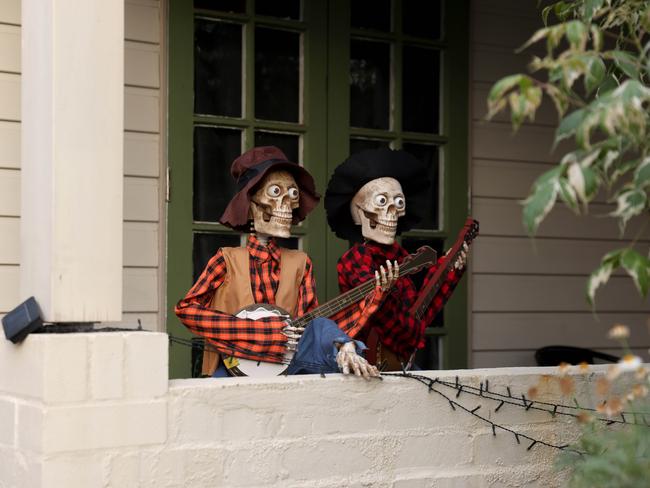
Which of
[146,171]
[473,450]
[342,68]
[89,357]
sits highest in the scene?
[342,68]

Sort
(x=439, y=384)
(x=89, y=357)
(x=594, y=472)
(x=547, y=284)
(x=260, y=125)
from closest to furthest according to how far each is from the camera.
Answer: (x=594, y=472)
(x=89, y=357)
(x=439, y=384)
(x=260, y=125)
(x=547, y=284)

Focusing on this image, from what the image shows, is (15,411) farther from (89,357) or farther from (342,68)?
(342,68)

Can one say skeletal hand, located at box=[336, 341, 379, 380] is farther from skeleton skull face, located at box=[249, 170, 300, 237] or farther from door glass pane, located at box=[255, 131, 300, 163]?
door glass pane, located at box=[255, 131, 300, 163]

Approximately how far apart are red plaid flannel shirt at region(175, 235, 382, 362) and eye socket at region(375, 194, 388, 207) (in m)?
0.38

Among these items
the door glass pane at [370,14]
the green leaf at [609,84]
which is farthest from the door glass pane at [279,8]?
the green leaf at [609,84]

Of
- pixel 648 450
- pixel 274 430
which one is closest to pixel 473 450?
pixel 274 430

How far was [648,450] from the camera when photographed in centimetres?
301

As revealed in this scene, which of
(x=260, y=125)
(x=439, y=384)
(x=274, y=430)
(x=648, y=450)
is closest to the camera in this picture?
(x=648, y=450)

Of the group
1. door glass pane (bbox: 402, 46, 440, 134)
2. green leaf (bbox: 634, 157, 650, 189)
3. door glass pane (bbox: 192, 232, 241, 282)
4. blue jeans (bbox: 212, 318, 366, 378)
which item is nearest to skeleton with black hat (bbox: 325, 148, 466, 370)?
blue jeans (bbox: 212, 318, 366, 378)

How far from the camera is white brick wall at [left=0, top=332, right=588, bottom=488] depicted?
344 cm

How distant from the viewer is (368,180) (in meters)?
4.76

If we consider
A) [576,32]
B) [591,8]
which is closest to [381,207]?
[591,8]

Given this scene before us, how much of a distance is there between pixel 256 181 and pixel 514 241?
2.04 metres

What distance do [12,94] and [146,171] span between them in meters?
0.65
